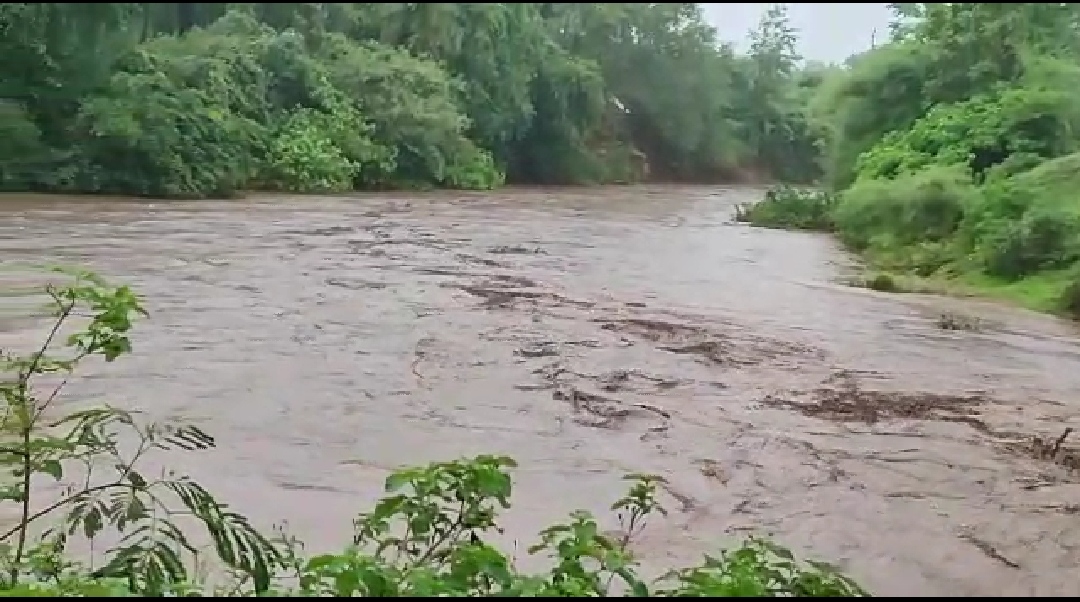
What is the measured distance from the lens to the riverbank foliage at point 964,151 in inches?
648

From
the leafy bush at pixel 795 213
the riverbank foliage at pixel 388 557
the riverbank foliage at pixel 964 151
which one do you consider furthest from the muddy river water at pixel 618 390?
the leafy bush at pixel 795 213

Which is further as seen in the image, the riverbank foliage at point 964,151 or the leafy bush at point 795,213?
the leafy bush at point 795,213

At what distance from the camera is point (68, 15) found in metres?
20.4

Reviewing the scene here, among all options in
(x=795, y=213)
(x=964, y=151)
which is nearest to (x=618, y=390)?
(x=964, y=151)

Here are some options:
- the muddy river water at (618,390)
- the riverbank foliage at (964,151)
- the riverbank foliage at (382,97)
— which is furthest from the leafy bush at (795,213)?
the riverbank foliage at (382,97)

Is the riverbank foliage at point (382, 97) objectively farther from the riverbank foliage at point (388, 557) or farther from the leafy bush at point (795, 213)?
the riverbank foliage at point (388, 557)

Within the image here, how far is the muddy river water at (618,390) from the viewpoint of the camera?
6.57 metres

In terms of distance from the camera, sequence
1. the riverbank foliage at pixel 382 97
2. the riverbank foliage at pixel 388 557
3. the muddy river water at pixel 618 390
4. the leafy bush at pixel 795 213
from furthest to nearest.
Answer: the leafy bush at pixel 795 213
the riverbank foliage at pixel 382 97
the muddy river water at pixel 618 390
the riverbank foliage at pixel 388 557

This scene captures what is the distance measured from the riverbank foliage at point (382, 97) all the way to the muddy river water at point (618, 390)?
5251 mm

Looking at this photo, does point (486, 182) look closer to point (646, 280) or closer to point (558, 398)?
point (646, 280)

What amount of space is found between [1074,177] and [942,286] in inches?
83.8

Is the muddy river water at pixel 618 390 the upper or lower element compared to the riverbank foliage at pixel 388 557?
lower

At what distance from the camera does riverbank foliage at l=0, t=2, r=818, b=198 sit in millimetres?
22969

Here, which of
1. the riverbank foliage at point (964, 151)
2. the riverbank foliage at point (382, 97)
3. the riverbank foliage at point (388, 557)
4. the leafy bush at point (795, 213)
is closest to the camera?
the riverbank foliage at point (388, 557)
